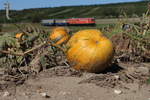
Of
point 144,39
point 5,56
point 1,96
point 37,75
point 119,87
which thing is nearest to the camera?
point 1,96

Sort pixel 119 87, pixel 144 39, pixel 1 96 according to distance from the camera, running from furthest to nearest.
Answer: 1. pixel 144 39
2. pixel 119 87
3. pixel 1 96

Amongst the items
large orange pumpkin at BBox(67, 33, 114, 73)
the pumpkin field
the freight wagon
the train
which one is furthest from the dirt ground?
the freight wagon

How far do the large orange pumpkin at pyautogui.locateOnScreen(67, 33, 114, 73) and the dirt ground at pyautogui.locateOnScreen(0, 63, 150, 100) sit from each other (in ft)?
0.41

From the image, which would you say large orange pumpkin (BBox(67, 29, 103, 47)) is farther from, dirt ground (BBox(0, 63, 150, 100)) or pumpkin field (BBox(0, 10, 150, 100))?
dirt ground (BBox(0, 63, 150, 100))

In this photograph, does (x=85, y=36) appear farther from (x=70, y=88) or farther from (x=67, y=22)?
(x=67, y=22)

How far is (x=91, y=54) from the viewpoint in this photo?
4.83 m

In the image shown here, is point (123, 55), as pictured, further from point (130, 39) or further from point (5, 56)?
point (5, 56)

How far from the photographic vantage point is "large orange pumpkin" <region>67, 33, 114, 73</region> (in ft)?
15.9

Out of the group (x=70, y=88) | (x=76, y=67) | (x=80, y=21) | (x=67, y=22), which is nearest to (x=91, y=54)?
(x=76, y=67)

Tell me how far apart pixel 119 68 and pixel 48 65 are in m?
1.11

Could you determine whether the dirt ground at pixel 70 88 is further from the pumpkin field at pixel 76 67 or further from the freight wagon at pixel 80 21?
the freight wagon at pixel 80 21

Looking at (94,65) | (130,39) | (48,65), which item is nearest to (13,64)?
(48,65)

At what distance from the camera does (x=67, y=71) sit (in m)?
4.89

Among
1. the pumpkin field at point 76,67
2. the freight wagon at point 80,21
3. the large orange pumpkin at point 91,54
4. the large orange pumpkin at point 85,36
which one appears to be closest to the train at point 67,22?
the freight wagon at point 80,21
